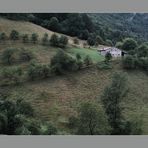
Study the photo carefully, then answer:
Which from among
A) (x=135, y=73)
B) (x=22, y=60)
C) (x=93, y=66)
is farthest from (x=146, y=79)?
(x=22, y=60)

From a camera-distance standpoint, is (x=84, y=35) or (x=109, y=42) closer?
(x=84, y=35)

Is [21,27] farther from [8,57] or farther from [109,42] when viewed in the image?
[109,42]

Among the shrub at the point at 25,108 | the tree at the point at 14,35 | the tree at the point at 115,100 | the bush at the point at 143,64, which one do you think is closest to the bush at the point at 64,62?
the bush at the point at 143,64

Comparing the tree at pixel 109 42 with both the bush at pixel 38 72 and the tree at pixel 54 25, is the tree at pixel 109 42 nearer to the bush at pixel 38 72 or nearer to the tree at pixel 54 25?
the tree at pixel 54 25

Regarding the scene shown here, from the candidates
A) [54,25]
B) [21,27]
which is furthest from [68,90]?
[54,25]

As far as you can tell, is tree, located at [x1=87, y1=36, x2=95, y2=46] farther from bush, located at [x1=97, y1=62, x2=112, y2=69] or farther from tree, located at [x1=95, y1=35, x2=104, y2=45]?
bush, located at [x1=97, y1=62, x2=112, y2=69]

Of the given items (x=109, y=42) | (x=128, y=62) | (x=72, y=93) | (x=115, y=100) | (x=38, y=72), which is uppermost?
(x=109, y=42)

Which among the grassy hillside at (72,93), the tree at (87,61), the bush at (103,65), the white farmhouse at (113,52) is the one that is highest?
the white farmhouse at (113,52)

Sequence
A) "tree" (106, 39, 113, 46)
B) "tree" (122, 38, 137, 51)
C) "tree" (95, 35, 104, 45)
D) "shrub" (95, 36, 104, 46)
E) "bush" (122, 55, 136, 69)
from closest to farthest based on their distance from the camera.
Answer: "bush" (122, 55, 136, 69), "tree" (122, 38, 137, 51), "shrub" (95, 36, 104, 46), "tree" (95, 35, 104, 45), "tree" (106, 39, 113, 46)

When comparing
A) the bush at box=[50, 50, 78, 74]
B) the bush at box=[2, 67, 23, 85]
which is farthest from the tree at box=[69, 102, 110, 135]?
the bush at box=[50, 50, 78, 74]

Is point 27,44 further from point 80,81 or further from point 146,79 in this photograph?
point 146,79
